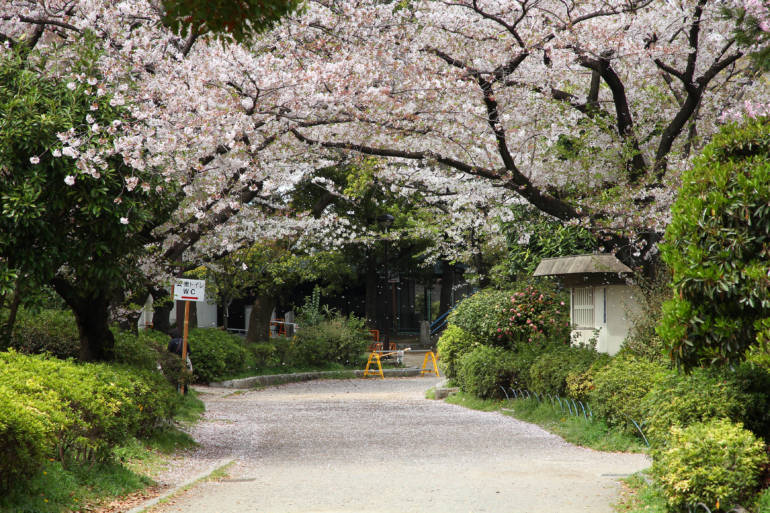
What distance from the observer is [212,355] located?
887 inches

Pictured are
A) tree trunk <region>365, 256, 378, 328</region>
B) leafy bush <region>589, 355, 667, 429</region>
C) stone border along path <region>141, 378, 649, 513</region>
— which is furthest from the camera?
tree trunk <region>365, 256, 378, 328</region>

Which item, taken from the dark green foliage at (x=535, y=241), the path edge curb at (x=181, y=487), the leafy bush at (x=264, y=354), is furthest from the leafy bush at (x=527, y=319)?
the leafy bush at (x=264, y=354)

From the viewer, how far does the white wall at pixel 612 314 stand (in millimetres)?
13742

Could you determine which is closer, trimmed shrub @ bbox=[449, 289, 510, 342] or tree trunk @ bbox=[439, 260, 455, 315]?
trimmed shrub @ bbox=[449, 289, 510, 342]

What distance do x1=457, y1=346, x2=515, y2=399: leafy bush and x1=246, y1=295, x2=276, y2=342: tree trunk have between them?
12.8 metres

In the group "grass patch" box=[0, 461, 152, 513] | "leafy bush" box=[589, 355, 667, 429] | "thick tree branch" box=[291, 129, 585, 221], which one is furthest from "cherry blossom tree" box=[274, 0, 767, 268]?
"grass patch" box=[0, 461, 152, 513]

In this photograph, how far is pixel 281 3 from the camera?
14.0ft

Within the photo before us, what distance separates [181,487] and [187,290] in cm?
792

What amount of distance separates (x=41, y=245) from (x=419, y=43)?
19.9ft

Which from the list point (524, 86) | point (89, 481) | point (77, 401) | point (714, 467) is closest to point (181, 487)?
point (89, 481)

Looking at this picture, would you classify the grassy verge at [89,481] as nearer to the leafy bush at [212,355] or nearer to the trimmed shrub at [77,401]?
the trimmed shrub at [77,401]

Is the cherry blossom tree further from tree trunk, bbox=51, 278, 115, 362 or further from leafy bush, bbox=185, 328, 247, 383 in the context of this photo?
leafy bush, bbox=185, 328, 247, 383

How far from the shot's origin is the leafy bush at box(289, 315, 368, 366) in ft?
94.5

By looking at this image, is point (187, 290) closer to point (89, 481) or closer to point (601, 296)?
point (601, 296)
